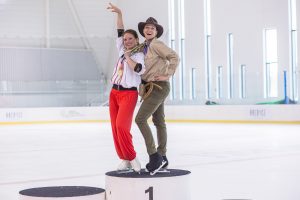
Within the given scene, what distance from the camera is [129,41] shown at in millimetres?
5477

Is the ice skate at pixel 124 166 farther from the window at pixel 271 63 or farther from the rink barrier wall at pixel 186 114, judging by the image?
the window at pixel 271 63

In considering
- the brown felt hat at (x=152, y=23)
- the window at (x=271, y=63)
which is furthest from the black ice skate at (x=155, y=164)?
the window at (x=271, y=63)

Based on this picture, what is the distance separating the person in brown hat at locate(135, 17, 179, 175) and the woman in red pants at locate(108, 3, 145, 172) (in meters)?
0.09

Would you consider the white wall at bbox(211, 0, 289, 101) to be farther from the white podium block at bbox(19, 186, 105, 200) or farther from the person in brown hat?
the white podium block at bbox(19, 186, 105, 200)

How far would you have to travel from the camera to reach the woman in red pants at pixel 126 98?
518 centimetres

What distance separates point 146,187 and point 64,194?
2.03ft

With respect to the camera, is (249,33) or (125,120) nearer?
(125,120)

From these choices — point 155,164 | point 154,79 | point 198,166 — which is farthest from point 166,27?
point 155,164

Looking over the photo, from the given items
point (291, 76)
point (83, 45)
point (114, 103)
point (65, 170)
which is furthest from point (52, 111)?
point (114, 103)

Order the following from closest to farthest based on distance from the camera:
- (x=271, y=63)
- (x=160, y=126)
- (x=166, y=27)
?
(x=160, y=126) → (x=271, y=63) → (x=166, y=27)

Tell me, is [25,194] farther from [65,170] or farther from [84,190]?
[65,170]

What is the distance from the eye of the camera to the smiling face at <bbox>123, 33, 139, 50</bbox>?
5477 millimetres

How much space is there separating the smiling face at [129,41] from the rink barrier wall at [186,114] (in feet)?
52.0

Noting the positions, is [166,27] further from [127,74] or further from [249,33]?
[127,74]
